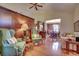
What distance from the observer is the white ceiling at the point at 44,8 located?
2.40 m

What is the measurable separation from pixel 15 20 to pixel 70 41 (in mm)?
919

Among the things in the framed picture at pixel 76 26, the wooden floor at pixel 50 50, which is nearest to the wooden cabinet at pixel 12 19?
the wooden floor at pixel 50 50

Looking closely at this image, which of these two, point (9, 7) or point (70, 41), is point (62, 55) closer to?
point (70, 41)

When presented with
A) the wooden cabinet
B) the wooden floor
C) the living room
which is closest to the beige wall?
the living room

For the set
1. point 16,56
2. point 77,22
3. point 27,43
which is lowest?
point 16,56

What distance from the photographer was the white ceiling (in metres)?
2.40

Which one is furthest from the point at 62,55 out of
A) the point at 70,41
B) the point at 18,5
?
the point at 18,5

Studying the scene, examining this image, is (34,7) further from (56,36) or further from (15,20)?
(56,36)

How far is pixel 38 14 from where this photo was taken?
2.42m

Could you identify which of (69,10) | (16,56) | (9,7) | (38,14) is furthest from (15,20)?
(69,10)

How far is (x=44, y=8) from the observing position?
7.92ft

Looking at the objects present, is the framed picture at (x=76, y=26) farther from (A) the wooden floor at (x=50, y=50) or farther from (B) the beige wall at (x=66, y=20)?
(A) the wooden floor at (x=50, y=50)

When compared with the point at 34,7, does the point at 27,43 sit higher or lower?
lower

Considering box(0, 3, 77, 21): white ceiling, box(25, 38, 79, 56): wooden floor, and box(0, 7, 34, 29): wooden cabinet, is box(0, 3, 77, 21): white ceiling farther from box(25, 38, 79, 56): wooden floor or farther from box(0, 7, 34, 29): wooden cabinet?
box(25, 38, 79, 56): wooden floor
